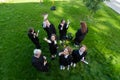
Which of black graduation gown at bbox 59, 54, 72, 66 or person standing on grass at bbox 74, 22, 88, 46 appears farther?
person standing on grass at bbox 74, 22, 88, 46

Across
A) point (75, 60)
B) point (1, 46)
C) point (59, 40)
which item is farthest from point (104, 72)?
point (1, 46)

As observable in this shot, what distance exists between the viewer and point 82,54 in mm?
11297

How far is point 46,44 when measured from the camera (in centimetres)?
1391

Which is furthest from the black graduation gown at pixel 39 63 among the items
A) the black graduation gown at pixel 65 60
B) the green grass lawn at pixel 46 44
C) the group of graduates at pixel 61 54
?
the black graduation gown at pixel 65 60

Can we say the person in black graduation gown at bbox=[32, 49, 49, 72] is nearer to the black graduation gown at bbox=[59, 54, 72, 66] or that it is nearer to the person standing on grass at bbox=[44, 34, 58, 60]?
the black graduation gown at bbox=[59, 54, 72, 66]

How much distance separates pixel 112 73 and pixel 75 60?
2.34 metres

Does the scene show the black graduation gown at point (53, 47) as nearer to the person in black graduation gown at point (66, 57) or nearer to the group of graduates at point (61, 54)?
the group of graduates at point (61, 54)

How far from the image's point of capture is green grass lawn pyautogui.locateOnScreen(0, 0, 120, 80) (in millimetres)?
11805

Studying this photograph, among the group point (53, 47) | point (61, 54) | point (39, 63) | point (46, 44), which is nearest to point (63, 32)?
point (46, 44)

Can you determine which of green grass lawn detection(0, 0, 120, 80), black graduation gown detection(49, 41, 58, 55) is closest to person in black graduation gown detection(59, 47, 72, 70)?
green grass lawn detection(0, 0, 120, 80)

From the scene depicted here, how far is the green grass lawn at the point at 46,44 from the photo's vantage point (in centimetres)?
1180

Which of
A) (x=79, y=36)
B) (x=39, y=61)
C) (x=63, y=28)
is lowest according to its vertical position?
(x=79, y=36)

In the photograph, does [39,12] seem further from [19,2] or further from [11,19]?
[19,2]

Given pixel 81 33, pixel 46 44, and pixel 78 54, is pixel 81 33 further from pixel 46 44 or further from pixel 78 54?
pixel 46 44
